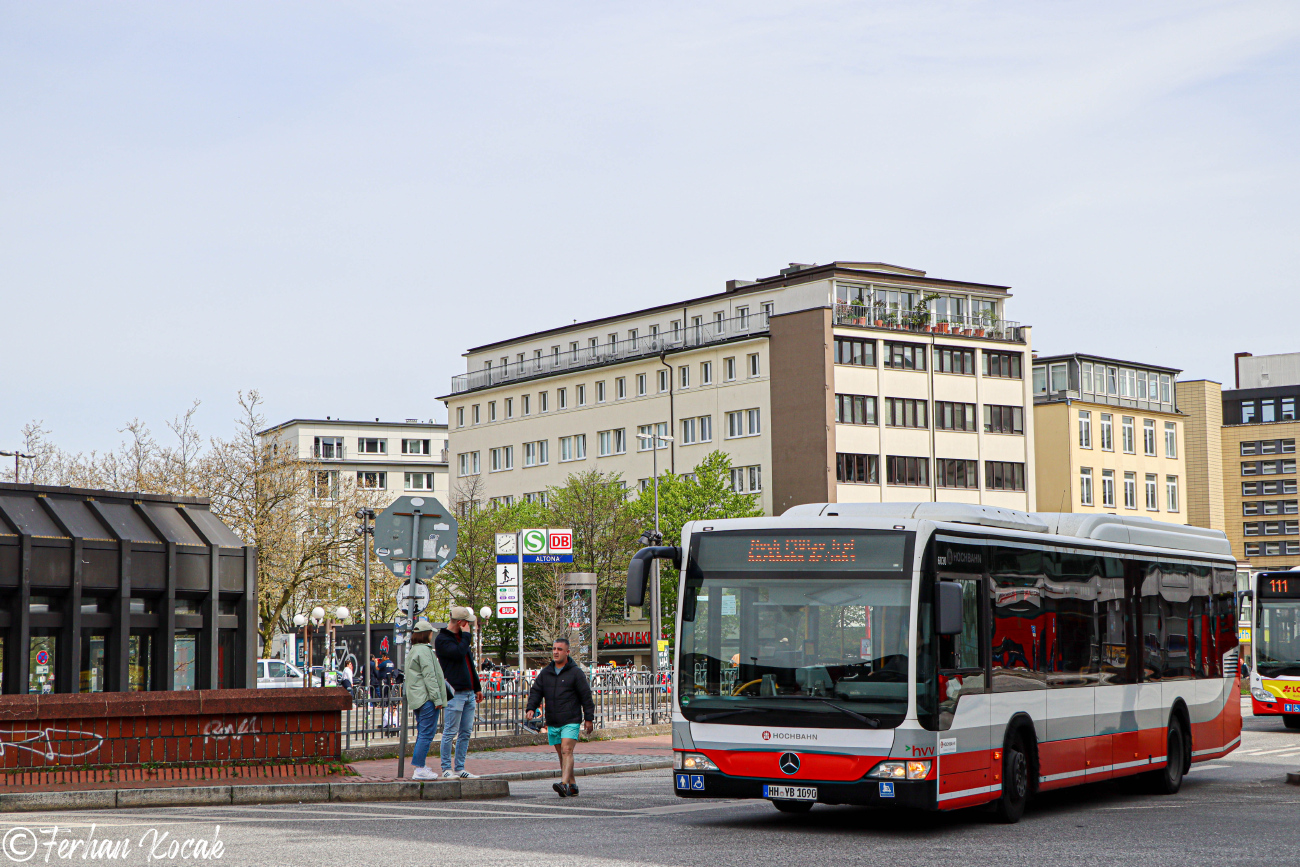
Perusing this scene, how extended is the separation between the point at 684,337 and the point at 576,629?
3349 centimetres

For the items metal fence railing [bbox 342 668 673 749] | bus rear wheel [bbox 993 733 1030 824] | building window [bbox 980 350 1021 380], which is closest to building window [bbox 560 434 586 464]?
building window [bbox 980 350 1021 380]

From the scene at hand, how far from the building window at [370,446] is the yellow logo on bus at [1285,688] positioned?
4897 inches

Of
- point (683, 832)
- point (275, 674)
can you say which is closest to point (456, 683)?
point (683, 832)

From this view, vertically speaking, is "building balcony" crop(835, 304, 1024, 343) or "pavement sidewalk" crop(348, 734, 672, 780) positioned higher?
"building balcony" crop(835, 304, 1024, 343)

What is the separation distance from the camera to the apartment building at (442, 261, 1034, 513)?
256ft

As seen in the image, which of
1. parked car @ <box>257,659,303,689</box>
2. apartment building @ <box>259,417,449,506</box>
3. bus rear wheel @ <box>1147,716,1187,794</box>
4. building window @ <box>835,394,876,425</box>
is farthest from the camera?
apartment building @ <box>259,417,449,506</box>

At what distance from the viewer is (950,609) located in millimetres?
12805

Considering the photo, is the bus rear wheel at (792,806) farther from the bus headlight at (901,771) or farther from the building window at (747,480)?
the building window at (747,480)

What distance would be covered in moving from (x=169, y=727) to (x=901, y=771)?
8.18 meters

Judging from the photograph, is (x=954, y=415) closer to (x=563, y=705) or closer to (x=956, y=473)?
(x=956, y=473)

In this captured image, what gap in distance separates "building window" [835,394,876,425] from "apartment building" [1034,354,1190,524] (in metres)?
13.0

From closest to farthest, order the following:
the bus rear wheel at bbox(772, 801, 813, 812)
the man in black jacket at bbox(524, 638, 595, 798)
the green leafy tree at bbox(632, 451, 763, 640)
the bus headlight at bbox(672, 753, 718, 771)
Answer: the bus headlight at bbox(672, 753, 718, 771) → the bus rear wheel at bbox(772, 801, 813, 812) → the man in black jacket at bbox(524, 638, 595, 798) → the green leafy tree at bbox(632, 451, 763, 640)

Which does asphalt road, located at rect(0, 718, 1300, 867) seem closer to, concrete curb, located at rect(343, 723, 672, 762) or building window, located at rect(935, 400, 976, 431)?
concrete curb, located at rect(343, 723, 672, 762)

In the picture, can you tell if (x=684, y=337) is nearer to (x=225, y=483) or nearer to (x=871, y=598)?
(x=225, y=483)
